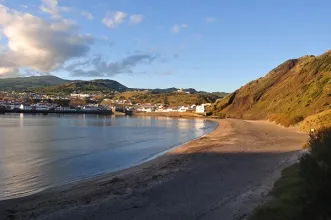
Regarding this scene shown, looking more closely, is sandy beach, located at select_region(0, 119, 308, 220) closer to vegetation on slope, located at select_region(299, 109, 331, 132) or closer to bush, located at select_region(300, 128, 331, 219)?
bush, located at select_region(300, 128, 331, 219)

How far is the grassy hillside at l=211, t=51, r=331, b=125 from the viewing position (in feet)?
230

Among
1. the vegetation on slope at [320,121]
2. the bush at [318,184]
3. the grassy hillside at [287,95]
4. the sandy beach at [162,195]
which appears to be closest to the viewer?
the bush at [318,184]

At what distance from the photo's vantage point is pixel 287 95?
102938mm

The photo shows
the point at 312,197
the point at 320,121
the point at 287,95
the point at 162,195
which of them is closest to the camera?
the point at 312,197

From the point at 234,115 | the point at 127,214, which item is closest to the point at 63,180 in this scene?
the point at 127,214

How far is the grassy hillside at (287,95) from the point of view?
70.0m

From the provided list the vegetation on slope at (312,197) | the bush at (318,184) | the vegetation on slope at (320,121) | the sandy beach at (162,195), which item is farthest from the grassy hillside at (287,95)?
the bush at (318,184)

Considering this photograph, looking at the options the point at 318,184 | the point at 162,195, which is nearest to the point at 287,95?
the point at 162,195

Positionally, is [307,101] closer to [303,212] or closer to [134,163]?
[134,163]

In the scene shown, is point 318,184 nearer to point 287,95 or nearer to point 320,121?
point 320,121

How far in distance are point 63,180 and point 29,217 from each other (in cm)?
868

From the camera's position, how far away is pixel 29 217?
11852 mm

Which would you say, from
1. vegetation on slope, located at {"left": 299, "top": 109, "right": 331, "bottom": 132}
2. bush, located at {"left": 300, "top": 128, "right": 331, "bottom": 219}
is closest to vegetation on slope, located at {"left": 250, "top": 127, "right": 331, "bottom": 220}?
bush, located at {"left": 300, "top": 128, "right": 331, "bottom": 219}

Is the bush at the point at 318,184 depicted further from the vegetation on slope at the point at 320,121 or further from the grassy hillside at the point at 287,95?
the grassy hillside at the point at 287,95
